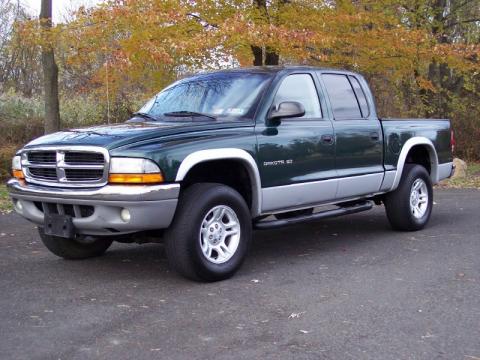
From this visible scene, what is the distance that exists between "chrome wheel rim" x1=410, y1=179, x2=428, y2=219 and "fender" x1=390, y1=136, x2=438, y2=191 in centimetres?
32

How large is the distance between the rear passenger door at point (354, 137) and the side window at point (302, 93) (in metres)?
0.24

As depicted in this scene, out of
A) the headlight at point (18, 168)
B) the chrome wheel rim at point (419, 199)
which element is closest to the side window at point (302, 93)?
the chrome wheel rim at point (419, 199)

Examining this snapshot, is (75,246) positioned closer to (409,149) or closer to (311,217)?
(311,217)

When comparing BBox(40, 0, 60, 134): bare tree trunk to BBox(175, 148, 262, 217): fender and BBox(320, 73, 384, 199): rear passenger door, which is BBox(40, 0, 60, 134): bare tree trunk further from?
BBox(175, 148, 262, 217): fender

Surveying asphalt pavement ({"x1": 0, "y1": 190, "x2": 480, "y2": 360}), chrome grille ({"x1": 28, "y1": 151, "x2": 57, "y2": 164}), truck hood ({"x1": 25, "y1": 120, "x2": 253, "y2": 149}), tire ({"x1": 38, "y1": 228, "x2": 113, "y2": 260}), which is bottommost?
asphalt pavement ({"x1": 0, "y1": 190, "x2": 480, "y2": 360})

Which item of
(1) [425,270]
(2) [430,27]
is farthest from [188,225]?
(2) [430,27]

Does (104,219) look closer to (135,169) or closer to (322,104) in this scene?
(135,169)

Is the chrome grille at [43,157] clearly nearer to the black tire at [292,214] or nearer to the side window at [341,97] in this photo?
the black tire at [292,214]

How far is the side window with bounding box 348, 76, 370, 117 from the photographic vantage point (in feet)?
23.8

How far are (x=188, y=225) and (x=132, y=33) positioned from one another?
779cm

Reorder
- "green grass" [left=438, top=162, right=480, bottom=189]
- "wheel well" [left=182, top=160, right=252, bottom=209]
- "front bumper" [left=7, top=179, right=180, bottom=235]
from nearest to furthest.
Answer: "front bumper" [left=7, top=179, right=180, bottom=235], "wheel well" [left=182, top=160, right=252, bottom=209], "green grass" [left=438, top=162, right=480, bottom=189]

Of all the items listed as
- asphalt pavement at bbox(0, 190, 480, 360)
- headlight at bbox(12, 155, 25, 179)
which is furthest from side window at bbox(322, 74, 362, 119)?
headlight at bbox(12, 155, 25, 179)

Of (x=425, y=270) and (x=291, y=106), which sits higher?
(x=291, y=106)

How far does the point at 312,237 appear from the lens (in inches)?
296
